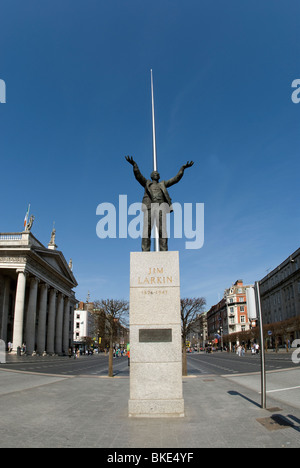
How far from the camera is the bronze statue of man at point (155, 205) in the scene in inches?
346

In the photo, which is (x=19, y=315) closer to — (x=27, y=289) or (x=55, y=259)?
(x=27, y=289)

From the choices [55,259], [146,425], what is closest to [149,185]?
[146,425]

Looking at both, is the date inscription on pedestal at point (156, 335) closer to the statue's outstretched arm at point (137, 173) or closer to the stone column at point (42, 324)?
the statue's outstretched arm at point (137, 173)

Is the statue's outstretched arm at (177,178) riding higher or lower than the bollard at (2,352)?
higher

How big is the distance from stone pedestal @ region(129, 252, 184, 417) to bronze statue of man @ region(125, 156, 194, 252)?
0.88 metres

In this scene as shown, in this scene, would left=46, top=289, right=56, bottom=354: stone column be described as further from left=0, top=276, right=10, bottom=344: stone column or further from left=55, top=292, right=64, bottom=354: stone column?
left=0, top=276, right=10, bottom=344: stone column

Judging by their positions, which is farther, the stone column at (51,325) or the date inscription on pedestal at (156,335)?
the stone column at (51,325)

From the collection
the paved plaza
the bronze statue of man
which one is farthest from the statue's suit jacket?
the paved plaza

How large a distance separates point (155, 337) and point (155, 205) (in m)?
3.46

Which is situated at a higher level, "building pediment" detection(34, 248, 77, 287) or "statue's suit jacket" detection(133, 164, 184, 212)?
"building pediment" detection(34, 248, 77, 287)

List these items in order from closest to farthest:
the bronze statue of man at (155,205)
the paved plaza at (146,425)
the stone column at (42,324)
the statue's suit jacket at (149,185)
→ the paved plaza at (146,425) < the bronze statue of man at (155,205) < the statue's suit jacket at (149,185) < the stone column at (42,324)

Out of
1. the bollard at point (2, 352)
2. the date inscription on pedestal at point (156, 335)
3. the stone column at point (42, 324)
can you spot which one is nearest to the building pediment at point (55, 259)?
the stone column at point (42, 324)

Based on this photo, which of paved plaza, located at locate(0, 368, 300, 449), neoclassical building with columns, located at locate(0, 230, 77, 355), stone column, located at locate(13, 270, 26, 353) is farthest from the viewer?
neoclassical building with columns, located at locate(0, 230, 77, 355)

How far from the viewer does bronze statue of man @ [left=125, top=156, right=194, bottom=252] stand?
346 inches
